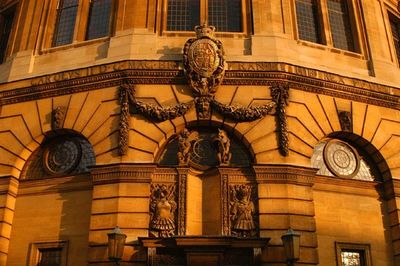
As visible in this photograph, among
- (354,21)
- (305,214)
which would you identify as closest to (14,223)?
(305,214)

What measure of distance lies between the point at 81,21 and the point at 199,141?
811 cm

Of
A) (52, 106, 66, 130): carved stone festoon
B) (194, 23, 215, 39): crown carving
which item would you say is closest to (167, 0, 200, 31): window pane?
(194, 23, 215, 39): crown carving

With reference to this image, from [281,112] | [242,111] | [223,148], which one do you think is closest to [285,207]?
[223,148]

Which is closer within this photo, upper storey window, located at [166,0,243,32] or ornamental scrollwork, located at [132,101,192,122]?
ornamental scrollwork, located at [132,101,192,122]

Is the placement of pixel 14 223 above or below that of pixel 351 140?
below

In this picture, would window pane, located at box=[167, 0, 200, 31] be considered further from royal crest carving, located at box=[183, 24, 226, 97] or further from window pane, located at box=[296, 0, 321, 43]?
window pane, located at box=[296, 0, 321, 43]

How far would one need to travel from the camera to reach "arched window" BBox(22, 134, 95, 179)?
65.2 ft

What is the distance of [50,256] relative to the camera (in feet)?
61.7

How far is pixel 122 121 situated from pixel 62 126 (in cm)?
277

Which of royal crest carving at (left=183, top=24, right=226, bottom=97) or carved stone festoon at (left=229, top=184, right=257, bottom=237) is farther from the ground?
royal crest carving at (left=183, top=24, right=226, bottom=97)

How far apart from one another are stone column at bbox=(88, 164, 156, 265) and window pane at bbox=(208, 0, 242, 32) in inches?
285

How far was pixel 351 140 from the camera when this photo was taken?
2066 cm

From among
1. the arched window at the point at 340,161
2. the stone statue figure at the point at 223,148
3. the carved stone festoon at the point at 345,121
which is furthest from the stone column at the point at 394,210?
the stone statue figure at the point at 223,148

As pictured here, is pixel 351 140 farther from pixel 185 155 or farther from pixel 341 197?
pixel 185 155
